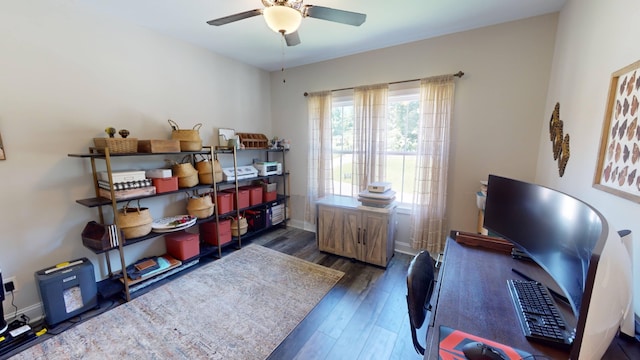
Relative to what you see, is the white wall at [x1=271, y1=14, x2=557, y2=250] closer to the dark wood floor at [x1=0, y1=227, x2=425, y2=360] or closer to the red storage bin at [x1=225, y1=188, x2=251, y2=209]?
the dark wood floor at [x1=0, y1=227, x2=425, y2=360]

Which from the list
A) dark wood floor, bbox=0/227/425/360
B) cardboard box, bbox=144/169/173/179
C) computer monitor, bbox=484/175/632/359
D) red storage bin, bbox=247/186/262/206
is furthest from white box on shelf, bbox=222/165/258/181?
computer monitor, bbox=484/175/632/359

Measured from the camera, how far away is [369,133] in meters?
3.11

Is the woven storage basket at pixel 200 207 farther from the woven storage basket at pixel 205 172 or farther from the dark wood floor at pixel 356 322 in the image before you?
the dark wood floor at pixel 356 322

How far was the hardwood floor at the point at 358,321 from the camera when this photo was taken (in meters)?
Answer: 1.68

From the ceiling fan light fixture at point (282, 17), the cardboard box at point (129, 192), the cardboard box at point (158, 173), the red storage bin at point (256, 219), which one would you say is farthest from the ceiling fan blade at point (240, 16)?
the red storage bin at point (256, 219)

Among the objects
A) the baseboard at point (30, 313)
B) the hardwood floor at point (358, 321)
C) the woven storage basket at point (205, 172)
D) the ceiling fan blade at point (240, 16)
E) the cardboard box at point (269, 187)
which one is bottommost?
the hardwood floor at point (358, 321)

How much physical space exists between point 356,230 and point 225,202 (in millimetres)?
1698

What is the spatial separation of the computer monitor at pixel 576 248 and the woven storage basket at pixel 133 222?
2869 mm

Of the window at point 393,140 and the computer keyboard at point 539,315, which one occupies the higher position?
the window at point 393,140

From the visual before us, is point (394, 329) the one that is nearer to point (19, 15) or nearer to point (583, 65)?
point (583, 65)

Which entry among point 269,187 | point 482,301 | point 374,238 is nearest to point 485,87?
point 374,238

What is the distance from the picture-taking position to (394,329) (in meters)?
1.88

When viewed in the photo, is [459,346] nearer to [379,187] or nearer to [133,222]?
[379,187]

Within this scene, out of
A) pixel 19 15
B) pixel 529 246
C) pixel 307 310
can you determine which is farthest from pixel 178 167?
pixel 529 246
